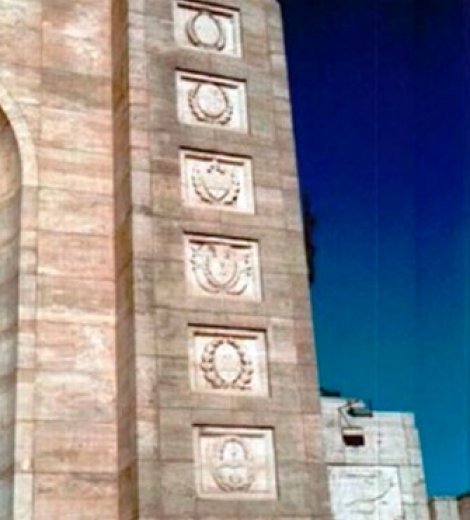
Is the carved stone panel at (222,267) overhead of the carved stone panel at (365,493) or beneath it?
overhead

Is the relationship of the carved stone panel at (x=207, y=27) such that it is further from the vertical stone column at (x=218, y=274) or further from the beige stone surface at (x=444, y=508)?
the beige stone surface at (x=444, y=508)

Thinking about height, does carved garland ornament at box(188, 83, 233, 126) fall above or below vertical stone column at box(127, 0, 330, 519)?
above

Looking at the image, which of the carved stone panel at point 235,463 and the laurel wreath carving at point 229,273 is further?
the laurel wreath carving at point 229,273

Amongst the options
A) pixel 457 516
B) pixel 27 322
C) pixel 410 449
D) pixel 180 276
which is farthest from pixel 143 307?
pixel 457 516

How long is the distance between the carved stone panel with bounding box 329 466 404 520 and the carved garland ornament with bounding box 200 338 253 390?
971 cm

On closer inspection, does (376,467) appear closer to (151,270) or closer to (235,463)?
(235,463)

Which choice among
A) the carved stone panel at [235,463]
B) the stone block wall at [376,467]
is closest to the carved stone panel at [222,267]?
the carved stone panel at [235,463]

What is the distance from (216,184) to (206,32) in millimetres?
2112

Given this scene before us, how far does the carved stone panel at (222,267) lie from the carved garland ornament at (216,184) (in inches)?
20.3

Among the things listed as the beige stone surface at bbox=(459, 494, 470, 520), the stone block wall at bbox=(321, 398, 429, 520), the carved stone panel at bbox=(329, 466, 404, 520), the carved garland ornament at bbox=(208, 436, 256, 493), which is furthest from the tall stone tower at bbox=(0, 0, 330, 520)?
the beige stone surface at bbox=(459, 494, 470, 520)

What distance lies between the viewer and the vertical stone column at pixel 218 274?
947cm

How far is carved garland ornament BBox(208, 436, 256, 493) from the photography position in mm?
9469

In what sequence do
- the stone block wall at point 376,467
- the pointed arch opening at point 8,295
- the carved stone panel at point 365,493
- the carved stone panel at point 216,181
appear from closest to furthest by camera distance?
the pointed arch opening at point 8,295 → the carved stone panel at point 216,181 → the carved stone panel at point 365,493 → the stone block wall at point 376,467

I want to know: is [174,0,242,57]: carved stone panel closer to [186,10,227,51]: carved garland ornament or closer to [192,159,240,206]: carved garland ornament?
[186,10,227,51]: carved garland ornament
